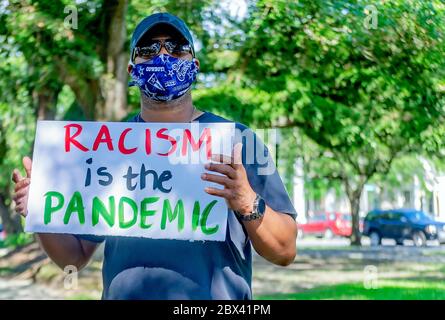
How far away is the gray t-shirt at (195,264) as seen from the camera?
81.1 inches

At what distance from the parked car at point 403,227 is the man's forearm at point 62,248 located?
2132 cm

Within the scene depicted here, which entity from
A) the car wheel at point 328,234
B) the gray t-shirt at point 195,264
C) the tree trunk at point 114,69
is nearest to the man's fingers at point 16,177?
the gray t-shirt at point 195,264

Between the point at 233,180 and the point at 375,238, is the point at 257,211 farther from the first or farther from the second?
the point at 375,238

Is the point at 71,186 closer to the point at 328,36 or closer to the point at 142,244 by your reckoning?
the point at 142,244

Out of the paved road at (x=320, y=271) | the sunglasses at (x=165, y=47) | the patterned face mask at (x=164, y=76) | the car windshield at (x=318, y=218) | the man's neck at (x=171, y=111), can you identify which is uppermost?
the car windshield at (x=318, y=218)

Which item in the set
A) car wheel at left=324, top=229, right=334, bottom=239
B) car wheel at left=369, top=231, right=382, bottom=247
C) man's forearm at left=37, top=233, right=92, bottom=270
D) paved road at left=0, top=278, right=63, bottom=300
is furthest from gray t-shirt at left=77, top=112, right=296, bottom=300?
car wheel at left=324, top=229, right=334, bottom=239

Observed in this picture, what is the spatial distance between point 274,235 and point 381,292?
8190 mm

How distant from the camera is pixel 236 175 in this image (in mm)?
1915

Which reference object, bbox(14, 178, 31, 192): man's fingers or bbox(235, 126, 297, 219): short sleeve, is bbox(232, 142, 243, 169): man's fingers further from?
Answer: bbox(14, 178, 31, 192): man's fingers

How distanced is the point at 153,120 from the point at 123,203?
32cm

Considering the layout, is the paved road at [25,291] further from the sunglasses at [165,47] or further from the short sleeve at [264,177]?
the short sleeve at [264,177]

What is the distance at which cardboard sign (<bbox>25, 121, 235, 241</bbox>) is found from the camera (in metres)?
2.24

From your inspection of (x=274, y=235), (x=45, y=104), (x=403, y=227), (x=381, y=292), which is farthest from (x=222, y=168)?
(x=403, y=227)
